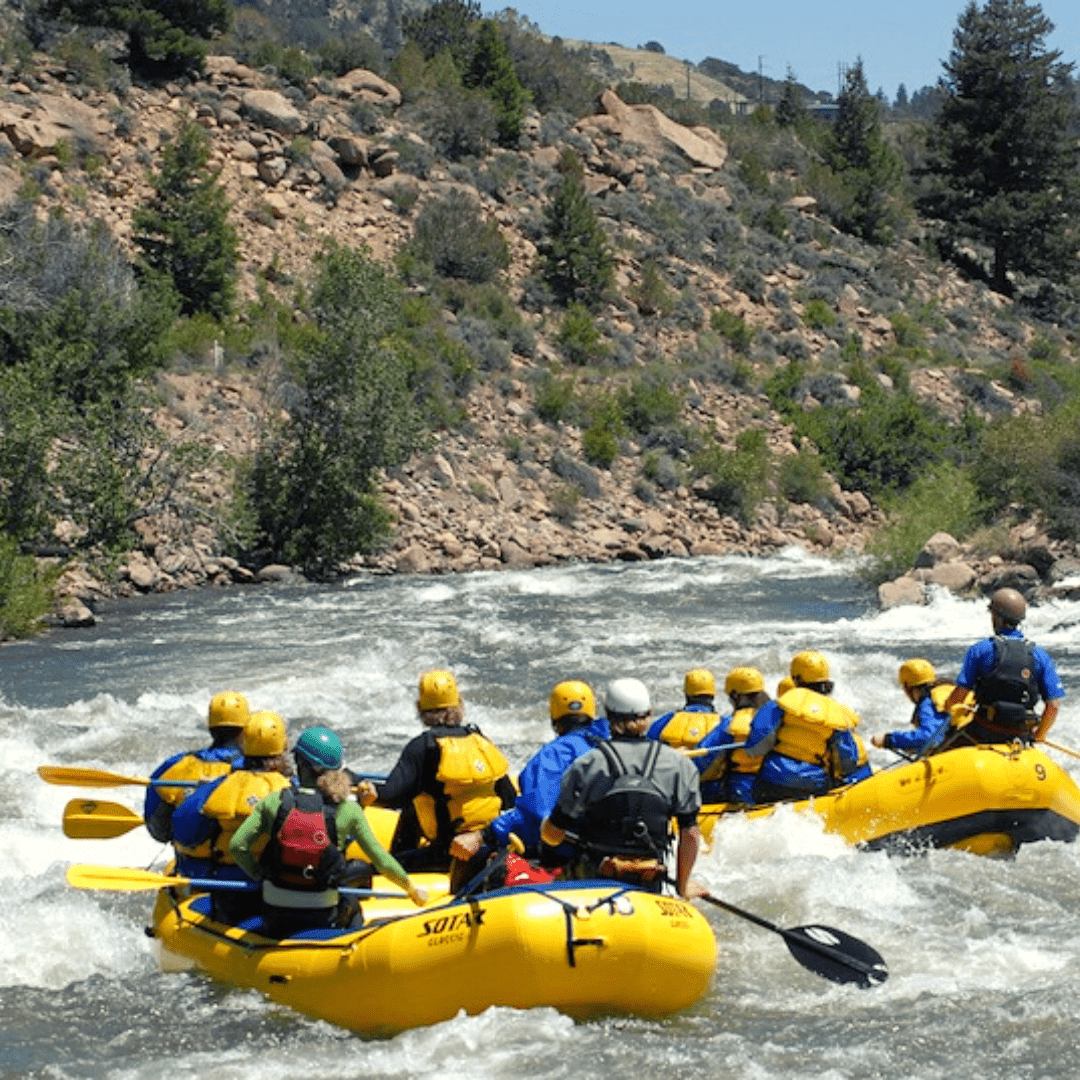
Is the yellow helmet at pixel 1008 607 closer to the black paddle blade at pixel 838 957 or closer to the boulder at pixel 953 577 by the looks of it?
the black paddle blade at pixel 838 957

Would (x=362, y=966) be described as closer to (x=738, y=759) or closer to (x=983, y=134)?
(x=738, y=759)

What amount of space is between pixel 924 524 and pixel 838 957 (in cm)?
1701

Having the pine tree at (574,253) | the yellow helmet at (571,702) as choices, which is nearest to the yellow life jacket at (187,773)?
the yellow helmet at (571,702)

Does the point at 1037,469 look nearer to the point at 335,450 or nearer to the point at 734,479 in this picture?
the point at 335,450

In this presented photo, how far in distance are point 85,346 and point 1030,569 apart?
490 inches

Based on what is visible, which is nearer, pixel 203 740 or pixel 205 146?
pixel 203 740

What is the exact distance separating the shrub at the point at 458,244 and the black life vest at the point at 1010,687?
1067 inches

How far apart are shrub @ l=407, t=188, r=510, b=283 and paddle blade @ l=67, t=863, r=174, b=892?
94.2 ft

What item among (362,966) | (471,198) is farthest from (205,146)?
(362,966)

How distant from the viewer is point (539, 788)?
678 cm

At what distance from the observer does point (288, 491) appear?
24.1 meters

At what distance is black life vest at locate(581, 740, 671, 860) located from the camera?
6.26 m

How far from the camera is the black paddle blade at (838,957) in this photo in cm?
657

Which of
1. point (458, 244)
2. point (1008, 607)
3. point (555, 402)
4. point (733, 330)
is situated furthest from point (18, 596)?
point (733, 330)
